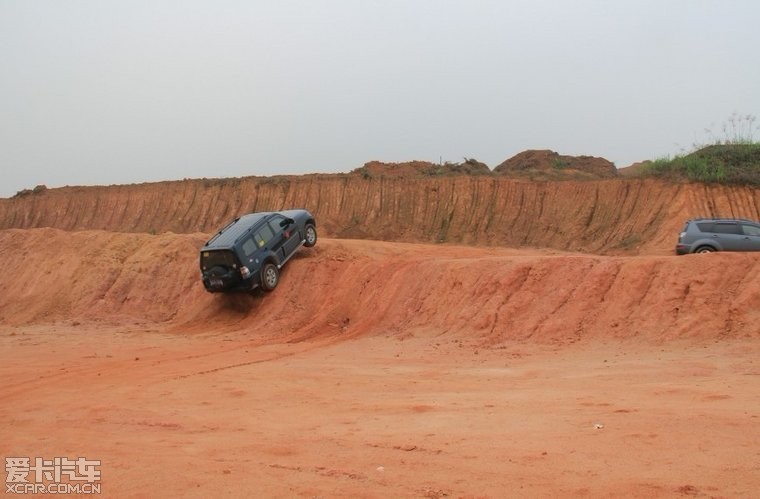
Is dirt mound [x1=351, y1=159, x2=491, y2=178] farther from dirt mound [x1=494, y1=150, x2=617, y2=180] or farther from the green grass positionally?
the green grass

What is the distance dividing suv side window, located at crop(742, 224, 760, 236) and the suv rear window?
497 inches

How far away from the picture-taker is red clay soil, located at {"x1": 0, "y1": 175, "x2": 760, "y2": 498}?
19.5 feet

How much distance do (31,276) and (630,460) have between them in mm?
23262

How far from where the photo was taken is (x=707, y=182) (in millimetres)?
26969

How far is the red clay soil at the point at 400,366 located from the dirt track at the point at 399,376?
0.04 metres

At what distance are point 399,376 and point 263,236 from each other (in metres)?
8.58

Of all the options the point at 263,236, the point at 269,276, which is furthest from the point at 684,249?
the point at 263,236

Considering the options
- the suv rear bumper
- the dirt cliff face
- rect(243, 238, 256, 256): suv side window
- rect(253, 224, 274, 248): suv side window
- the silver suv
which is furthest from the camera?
the dirt cliff face

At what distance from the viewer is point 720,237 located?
16.5 metres

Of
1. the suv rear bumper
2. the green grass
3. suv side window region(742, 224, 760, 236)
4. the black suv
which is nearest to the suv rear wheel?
the black suv

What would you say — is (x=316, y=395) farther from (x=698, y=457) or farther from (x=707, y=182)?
(x=707, y=182)

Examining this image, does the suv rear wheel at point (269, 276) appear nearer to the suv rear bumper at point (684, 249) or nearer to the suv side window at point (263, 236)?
the suv side window at point (263, 236)

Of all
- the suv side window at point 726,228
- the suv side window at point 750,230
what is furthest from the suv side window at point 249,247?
the suv side window at point 750,230

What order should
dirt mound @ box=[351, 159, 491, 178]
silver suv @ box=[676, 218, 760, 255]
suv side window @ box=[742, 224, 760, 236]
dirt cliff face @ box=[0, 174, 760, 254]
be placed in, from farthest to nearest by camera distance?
dirt mound @ box=[351, 159, 491, 178]
dirt cliff face @ box=[0, 174, 760, 254]
suv side window @ box=[742, 224, 760, 236]
silver suv @ box=[676, 218, 760, 255]
